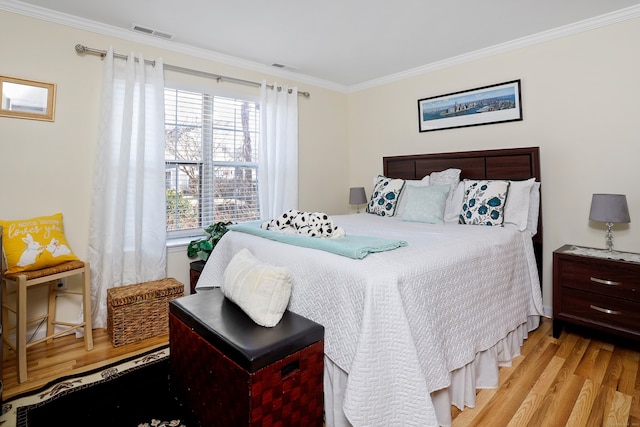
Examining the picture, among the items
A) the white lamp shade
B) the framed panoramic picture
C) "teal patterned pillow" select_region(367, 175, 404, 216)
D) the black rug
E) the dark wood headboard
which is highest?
the framed panoramic picture

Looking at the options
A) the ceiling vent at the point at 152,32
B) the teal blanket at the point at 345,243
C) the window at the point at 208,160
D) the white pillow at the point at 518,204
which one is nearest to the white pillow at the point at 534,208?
the white pillow at the point at 518,204

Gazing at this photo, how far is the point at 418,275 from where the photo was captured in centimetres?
150

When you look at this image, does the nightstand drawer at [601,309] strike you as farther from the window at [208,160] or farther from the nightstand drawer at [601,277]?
the window at [208,160]

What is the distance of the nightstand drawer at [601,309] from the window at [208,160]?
2.82 metres

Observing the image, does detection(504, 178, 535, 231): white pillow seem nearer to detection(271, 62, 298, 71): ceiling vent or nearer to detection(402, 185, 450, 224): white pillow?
detection(402, 185, 450, 224): white pillow

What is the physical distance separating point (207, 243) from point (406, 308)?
2023mm

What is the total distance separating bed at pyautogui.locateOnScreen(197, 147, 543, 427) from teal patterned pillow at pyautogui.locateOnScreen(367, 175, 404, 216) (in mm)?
795

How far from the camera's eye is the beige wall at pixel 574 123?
8.14 feet

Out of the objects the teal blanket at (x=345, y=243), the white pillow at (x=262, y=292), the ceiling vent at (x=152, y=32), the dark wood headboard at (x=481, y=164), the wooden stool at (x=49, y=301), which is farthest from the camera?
the dark wood headboard at (x=481, y=164)

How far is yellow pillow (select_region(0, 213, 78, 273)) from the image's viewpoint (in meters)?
2.09

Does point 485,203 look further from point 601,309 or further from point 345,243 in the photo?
point 345,243

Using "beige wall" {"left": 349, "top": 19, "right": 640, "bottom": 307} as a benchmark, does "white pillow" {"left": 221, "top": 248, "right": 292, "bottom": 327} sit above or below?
below

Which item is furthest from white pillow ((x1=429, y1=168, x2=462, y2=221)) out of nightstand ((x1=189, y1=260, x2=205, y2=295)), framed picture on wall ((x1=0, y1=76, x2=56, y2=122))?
framed picture on wall ((x1=0, y1=76, x2=56, y2=122))

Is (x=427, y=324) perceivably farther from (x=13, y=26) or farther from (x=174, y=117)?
(x=13, y=26)
